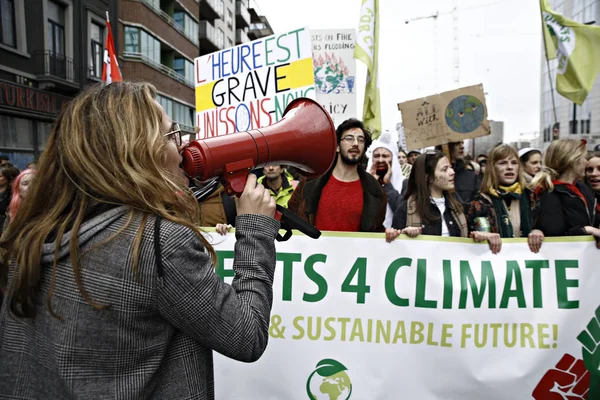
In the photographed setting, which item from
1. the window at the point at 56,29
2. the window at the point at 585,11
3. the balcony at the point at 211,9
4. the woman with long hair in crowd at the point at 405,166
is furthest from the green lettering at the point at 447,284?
the window at the point at 585,11

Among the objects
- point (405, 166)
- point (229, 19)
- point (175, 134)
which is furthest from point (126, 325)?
point (229, 19)

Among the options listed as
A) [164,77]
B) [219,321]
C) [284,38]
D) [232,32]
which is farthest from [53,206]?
[232,32]

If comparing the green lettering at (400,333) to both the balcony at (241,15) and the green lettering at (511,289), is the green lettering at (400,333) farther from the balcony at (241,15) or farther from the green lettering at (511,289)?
the balcony at (241,15)

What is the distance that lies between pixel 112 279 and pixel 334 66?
18.5 ft

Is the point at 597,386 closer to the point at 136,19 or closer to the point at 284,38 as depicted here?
the point at 284,38

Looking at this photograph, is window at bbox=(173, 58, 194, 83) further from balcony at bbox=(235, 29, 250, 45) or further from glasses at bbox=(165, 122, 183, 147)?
glasses at bbox=(165, 122, 183, 147)

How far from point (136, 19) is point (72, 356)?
21.8 metres

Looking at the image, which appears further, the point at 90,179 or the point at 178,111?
the point at 178,111

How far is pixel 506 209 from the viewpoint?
3346 millimetres

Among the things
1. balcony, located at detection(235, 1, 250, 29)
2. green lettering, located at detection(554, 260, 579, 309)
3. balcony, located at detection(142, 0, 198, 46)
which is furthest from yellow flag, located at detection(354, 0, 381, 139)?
balcony, located at detection(235, 1, 250, 29)

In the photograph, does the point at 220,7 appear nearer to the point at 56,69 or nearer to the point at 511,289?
the point at 56,69

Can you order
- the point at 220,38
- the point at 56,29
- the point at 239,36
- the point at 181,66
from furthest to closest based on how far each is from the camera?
the point at 239,36 → the point at 220,38 → the point at 181,66 → the point at 56,29

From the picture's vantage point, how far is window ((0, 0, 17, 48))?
12202 mm

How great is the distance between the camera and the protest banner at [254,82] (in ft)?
15.0
